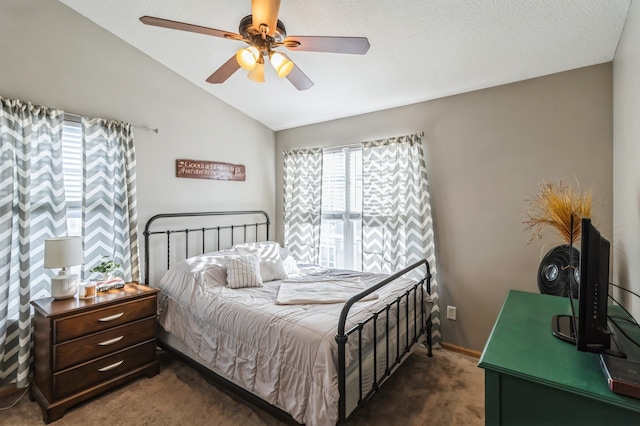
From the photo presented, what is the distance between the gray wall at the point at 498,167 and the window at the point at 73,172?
2.78 m

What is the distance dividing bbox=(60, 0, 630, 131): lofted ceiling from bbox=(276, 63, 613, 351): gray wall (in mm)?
175

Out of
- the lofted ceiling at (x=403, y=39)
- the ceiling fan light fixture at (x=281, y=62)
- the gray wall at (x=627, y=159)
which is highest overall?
the lofted ceiling at (x=403, y=39)

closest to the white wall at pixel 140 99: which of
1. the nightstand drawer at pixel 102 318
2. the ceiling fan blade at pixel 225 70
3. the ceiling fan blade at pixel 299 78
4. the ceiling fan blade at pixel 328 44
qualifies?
the nightstand drawer at pixel 102 318

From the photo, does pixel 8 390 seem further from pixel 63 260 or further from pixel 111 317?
pixel 63 260

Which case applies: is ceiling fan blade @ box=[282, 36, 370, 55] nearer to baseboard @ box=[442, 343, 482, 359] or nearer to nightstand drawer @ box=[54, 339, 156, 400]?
nightstand drawer @ box=[54, 339, 156, 400]

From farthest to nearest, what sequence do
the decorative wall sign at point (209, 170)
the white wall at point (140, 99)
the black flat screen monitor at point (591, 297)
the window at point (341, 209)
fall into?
the window at point (341, 209) → the decorative wall sign at point (209, 170) → the white wall at point (140, 99) → the black flat screen monitor at point (591, 297)

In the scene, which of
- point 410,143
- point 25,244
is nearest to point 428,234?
point 410,143

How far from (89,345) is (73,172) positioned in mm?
1310

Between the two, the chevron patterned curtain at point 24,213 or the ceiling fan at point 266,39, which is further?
the chevron patterned curtain at point 24,213

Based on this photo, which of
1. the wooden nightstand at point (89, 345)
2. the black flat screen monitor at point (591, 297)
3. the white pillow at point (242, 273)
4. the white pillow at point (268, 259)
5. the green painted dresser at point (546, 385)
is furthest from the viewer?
the white pillow at point (268, 259)

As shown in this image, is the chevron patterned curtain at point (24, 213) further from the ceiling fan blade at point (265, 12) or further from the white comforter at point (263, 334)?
the ceiling fan blade at point (265, 12)

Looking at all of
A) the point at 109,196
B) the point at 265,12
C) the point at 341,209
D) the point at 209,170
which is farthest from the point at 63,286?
the point at 341,209

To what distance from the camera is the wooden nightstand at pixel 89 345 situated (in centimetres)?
193

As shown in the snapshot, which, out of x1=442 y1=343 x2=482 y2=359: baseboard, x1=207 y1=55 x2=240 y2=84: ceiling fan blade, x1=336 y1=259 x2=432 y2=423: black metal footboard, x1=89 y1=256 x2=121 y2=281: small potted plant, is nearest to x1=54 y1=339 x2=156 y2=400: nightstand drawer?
x1=89 y1=256 x2=121 y2=281: small potted plant
